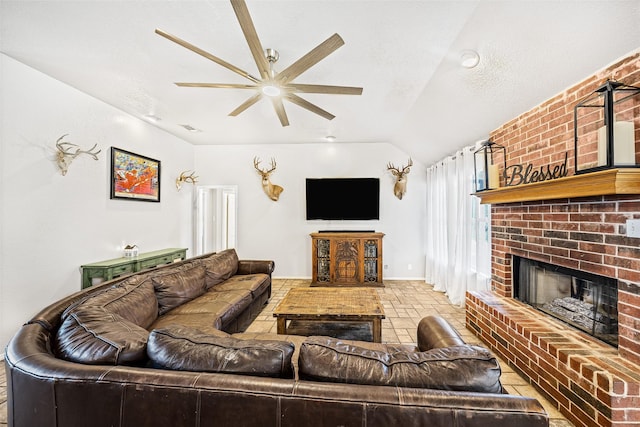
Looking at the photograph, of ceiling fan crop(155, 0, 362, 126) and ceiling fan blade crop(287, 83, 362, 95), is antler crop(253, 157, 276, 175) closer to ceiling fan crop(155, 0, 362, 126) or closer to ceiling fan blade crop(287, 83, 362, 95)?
ceiling fan crop(155, 0, 362, 126)

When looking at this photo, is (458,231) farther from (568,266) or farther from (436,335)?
(436,335)

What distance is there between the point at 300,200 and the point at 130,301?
364 cm

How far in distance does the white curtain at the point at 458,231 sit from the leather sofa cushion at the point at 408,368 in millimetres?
2716

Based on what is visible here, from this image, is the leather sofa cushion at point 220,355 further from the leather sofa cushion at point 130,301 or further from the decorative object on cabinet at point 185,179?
the decorative object on cabinet at point 185,179

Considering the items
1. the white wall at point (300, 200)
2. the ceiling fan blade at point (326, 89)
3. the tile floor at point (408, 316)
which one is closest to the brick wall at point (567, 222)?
the tile floor at point (408, 316)

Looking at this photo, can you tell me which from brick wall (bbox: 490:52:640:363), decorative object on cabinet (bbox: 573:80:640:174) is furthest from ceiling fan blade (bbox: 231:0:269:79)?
brick wall (bbox: 490:52:640:363)

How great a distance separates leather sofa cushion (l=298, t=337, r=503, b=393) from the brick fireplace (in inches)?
43.6

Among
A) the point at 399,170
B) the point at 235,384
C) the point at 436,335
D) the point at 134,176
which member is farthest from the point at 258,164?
the point at 235,384

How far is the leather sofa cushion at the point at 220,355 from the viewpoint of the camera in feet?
3.55

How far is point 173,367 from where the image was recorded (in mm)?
1107

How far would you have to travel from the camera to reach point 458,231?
3932 mm

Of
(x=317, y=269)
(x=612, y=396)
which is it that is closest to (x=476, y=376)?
(x=612, y=396)

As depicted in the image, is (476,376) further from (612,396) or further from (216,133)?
(216,133)

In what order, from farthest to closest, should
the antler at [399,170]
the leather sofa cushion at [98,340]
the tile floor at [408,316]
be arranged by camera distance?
the antler at [399,170], the tile floor at [408,316], the leather sofa cushion at [98,340]
